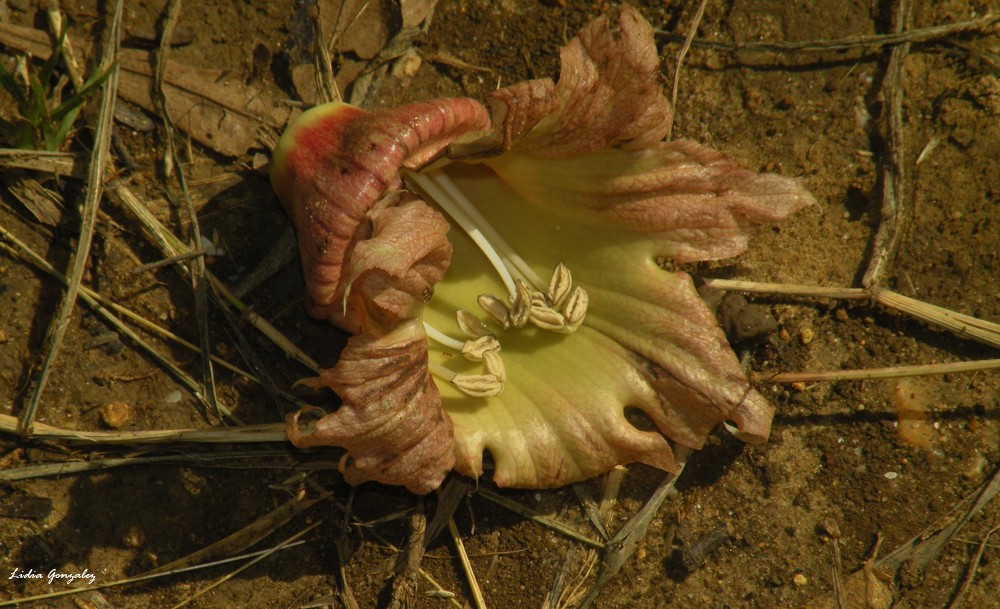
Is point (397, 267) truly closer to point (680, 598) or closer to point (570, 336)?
point (570, 336)

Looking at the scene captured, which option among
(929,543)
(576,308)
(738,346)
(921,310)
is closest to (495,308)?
(576,308)

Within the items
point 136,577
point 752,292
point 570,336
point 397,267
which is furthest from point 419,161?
point 136,577

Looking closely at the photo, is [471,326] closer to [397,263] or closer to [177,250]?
[397,263]

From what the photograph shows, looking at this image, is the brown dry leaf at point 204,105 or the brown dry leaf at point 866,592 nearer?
the brown dry leaf at point 866,592

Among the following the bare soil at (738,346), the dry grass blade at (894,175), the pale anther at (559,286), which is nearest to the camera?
the pale anther at (559,286)

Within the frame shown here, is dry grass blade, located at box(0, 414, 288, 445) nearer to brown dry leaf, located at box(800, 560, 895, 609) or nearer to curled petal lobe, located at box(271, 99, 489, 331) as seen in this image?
Result: curled petal lobe, located at box(271, 99, 489, 331)

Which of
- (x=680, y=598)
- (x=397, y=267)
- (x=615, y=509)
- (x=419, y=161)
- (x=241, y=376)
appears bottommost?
(x=680, y=598)

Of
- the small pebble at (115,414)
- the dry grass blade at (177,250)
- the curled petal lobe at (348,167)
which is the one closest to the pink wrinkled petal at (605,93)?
the curled petal lobe at (348,167)

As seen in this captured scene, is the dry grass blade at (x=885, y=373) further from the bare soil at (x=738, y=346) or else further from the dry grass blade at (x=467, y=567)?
the dry grass blade at (x=467, y=567)
